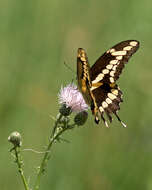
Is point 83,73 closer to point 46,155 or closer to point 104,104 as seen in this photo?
point 104,104

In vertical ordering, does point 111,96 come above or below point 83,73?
below

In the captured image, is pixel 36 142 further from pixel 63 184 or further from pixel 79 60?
pixel 79 60

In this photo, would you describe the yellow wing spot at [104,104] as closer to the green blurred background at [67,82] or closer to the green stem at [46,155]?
the green stem at [46,155]

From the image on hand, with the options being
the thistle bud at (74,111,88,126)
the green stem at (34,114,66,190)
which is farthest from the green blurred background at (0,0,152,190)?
the green stem at (34,114,66,190)

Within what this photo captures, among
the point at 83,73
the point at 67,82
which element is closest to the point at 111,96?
the point at 83,73

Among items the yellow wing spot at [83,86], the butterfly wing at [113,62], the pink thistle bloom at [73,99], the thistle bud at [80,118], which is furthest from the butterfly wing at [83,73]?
the butterfly wing at [113,62]

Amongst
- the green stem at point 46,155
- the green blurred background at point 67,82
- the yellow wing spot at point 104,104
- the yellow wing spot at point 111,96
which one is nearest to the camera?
the green stem at point 46,155

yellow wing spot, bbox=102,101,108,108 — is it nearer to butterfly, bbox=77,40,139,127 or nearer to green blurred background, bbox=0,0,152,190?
butterfly, bbox=77,40,139,127
